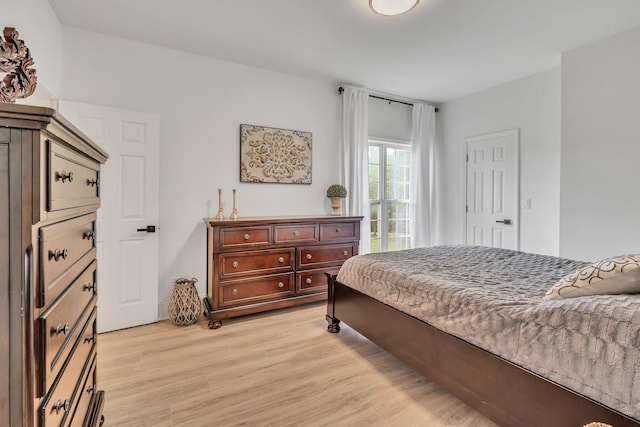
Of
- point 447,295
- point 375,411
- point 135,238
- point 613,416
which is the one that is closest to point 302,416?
point 375,411

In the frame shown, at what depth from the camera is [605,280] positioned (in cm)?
136

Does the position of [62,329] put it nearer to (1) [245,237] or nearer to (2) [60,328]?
(2) [60,328]

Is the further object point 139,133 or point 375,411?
point 139,133

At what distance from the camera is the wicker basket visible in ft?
9.67

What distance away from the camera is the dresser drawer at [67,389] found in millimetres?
834

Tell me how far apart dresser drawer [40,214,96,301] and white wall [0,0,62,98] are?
163cm

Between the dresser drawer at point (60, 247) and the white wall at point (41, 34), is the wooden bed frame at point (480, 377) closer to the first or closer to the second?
the dresser drawer at point (60, 247)

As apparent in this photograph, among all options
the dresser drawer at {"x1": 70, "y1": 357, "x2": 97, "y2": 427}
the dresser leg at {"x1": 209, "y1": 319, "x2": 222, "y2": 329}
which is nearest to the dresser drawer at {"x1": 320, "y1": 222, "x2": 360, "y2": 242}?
the dresser leg at {"x1": 209, "y1": 319, "x2": 222, "y2": 329}

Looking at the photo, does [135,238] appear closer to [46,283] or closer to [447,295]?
[46,283]

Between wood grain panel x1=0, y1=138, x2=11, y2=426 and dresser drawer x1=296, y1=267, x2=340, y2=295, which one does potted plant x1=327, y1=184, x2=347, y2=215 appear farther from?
wood grain panel x1=0, y1=138, x2=11, y2=426

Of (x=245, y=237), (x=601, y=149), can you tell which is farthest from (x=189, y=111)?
(x=601, y=149)

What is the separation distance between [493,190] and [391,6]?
298cm

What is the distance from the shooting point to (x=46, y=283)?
2.67 ft

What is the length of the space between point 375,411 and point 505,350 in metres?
0.78
